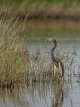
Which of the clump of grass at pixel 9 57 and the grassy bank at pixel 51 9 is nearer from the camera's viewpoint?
the clump of grass at pixel 9 57

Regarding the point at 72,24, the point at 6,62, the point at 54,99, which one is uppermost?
the point at 72,24

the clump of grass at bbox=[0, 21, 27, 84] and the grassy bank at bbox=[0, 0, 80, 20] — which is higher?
the grassy bank at bbox=[0, 0, 80, 20]

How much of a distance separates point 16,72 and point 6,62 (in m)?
0.31

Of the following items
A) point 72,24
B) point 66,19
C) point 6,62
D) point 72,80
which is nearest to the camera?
point 6,62

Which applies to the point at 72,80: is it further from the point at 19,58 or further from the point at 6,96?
the point at 6,96

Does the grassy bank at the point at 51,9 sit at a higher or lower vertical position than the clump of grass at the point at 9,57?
higher

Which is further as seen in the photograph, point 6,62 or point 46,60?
point 46,60

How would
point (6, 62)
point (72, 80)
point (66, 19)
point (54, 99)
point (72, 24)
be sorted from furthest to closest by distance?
1. point (66, 19)
2. point (72, 24)
3. point (72, 80)
4. point (6, 62)
5. point (54, 99)

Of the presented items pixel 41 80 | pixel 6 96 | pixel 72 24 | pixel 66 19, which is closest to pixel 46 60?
pixel 41 80

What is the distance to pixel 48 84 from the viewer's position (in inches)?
399

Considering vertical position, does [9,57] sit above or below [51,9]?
below

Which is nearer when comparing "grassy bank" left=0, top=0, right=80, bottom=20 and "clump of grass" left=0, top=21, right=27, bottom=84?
"clump of grass" left=0, top=21, right=27, bottom=84

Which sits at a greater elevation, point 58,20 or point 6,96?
point 58,20

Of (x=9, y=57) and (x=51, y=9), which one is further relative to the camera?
(x=51, y=9)
